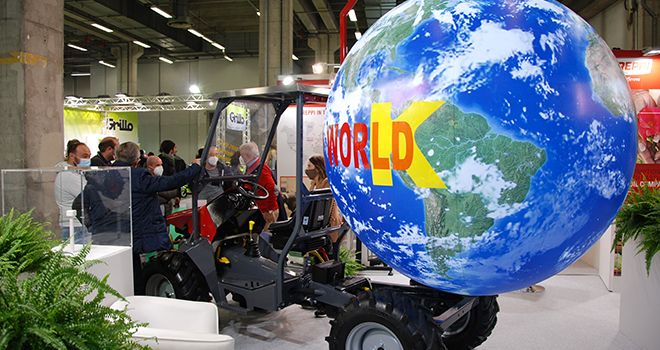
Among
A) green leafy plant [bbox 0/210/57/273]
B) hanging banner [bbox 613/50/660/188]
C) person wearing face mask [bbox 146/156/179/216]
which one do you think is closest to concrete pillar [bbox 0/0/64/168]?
person wearing face mask [bbox 146/156/179/216]

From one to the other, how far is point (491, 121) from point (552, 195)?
26cm

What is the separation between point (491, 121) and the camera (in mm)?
1479

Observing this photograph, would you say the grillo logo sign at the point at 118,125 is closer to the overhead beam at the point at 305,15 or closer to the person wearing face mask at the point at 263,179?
the overhead beam at the point at 305,15

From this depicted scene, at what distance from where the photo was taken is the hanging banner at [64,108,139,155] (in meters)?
16.6

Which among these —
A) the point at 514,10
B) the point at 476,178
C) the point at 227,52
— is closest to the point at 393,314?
the point at 476,178

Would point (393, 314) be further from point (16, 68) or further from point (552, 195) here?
point (16, 68)

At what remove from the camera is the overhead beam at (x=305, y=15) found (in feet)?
57.2

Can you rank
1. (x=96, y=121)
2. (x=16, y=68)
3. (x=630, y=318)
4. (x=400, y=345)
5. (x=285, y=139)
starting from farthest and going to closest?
(x=96, y=121) < (x=285, y=139) < (x=16, y=68) < (x=630, y=318) < (x=400, y=345)

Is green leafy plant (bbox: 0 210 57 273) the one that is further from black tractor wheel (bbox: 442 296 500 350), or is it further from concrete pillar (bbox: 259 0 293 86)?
concrete pillar (bbox: 259 0 293 86)

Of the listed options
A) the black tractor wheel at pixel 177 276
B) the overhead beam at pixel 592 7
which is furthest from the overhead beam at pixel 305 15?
the black tractor wheel at pixel 177 276

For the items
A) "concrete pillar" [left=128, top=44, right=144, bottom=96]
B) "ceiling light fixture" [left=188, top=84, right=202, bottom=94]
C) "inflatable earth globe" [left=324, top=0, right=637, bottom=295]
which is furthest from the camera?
"ceiling light fixture" [left=188, top=84, right=202, bottom=94]

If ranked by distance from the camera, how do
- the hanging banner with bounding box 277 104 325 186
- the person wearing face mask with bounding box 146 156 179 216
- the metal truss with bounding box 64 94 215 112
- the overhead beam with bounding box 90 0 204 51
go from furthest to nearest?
the metal truss with bounding box 64 94 215 112, the overhead beam with bounding box 90 0 204 51, the hanging banner with bounding box 277 104 325 186, the person wearing face mask with bounding box 146 156 179 216

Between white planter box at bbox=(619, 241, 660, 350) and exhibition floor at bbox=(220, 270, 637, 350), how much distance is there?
0.40 ft

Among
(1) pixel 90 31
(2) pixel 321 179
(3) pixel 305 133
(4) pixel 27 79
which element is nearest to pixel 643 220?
(2) pixel 321 179
